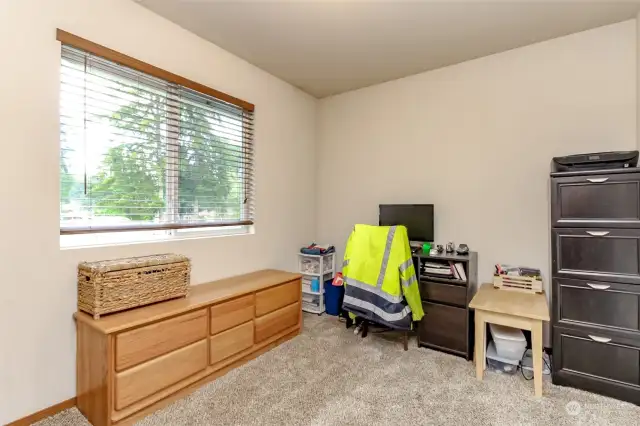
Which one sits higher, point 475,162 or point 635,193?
point 475,162

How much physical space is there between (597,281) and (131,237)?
3187 millimetres

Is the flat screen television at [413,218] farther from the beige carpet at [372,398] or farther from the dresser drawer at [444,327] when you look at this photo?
the beige carpet at [372,398]

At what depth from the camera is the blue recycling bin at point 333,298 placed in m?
3.61

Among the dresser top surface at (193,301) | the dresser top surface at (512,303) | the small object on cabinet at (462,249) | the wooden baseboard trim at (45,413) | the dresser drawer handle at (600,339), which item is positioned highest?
the small object on cabinet at (462,249)

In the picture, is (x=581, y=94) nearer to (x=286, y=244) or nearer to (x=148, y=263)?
(x=286, y=244)

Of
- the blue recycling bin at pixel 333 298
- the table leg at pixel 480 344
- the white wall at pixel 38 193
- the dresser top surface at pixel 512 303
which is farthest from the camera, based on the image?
the blue recycling bin at pixel 333 298

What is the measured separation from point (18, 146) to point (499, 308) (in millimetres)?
3095

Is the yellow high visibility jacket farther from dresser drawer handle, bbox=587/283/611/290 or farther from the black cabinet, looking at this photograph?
dresser drawer handle, bbox=587/283/611/290

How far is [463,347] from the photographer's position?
264cm

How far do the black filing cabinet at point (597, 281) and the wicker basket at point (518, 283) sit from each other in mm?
345

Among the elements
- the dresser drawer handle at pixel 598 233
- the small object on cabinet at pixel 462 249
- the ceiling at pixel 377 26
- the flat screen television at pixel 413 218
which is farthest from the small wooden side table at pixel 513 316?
the ceiling at pixel 377 26

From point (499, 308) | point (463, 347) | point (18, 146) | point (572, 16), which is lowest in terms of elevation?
point (463, 347)

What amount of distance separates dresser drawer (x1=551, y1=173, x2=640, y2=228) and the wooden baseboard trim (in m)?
3.35

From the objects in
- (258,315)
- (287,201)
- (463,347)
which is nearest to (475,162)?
(463,347)
